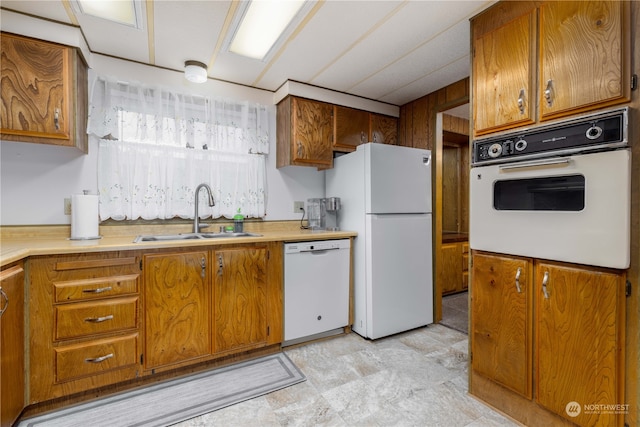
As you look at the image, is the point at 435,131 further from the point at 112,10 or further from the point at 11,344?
the point at 11,344

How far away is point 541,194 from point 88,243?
2626 mm

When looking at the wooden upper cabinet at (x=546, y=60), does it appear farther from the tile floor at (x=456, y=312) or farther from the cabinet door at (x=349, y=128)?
the tile floor at (x=456, y=312)

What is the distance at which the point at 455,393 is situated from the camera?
1833mm

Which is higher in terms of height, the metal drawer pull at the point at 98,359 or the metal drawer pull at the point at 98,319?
the metal drawer pull at the point at 98,319

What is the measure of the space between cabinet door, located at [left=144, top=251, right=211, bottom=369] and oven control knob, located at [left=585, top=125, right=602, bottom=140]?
2.22m

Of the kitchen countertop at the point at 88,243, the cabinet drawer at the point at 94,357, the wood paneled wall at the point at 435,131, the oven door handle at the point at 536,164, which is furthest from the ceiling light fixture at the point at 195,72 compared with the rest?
the oven door handle at the point at 536,164

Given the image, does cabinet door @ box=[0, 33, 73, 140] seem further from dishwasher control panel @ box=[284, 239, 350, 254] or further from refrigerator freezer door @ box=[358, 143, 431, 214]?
refrigerator freezer door @ box=[358, 143, 431, 214]

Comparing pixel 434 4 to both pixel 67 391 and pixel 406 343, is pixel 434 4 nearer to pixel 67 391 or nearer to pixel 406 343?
pixel 406 343

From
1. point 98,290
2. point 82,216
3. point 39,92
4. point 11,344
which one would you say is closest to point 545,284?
point 98,290

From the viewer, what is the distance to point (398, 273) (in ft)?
8.77

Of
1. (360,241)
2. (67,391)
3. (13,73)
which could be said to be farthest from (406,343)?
(13,73)

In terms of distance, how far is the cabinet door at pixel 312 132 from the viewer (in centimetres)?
276

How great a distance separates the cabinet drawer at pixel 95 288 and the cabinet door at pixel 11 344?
16 centimetres

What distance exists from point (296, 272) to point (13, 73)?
2226mm
